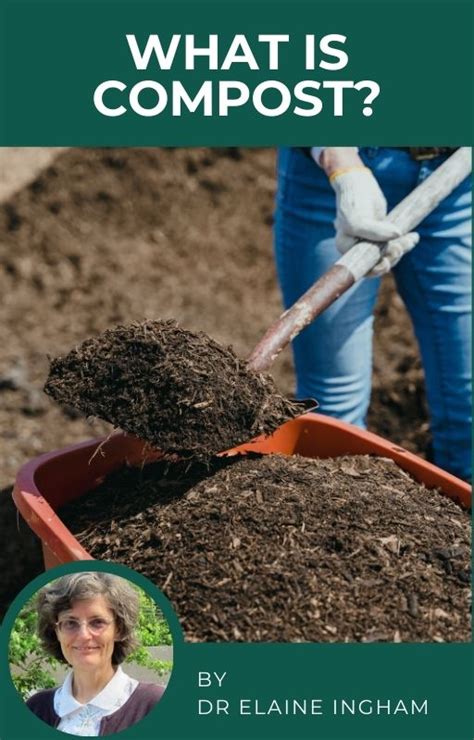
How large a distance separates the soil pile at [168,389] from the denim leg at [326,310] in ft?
2.17

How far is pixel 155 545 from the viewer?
76.5 inches

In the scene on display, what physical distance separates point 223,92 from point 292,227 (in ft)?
1.33

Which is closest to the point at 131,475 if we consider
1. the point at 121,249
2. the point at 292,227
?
the point at 292,227

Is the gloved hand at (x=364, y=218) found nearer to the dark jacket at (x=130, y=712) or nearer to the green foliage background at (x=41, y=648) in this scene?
the green foliage background at (x=41, y=648)

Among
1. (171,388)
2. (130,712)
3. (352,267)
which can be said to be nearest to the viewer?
(130,712)

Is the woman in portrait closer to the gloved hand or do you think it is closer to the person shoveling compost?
the person shoveling compost

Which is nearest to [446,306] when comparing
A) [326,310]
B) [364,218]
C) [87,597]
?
[326,310]

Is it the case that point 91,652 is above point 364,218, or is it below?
below

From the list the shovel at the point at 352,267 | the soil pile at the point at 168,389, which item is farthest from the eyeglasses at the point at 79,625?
the shovel at the point at 352,267

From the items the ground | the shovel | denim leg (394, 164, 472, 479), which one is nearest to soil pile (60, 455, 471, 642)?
the shovel

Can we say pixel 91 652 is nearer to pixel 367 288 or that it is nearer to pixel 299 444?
pixel 299 444

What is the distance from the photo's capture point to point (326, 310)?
2.69 meters

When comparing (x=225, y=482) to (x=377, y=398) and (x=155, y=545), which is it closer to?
(x=155, y=545)

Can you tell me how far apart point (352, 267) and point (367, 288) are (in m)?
0.39
